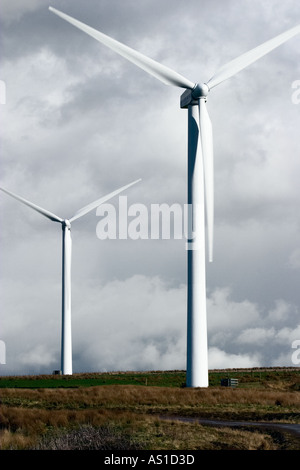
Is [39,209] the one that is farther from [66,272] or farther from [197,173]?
[197,173]

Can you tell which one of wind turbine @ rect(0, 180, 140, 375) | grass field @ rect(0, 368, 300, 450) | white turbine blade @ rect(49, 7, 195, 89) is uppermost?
white turbine blade @ rect(49, 7, 195, 89)

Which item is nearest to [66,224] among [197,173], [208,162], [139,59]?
[197,173]

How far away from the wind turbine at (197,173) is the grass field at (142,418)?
3.17 metres

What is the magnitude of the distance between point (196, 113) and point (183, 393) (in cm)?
2261

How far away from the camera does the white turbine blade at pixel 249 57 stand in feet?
196

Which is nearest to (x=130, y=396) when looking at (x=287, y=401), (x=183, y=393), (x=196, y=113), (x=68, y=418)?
(x=183, y=393)

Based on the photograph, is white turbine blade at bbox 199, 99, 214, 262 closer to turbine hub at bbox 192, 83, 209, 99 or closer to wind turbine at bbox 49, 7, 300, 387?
wind turbine at bbox 49, 7, 300, 387

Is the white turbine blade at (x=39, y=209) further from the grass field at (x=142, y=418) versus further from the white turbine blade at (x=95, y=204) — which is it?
the grass field at (x=142, y=418)

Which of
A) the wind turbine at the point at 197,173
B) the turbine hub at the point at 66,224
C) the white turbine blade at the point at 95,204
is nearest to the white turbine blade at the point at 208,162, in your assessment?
the wind turbine at the point at 197,173

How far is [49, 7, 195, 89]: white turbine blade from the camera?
5388 centimetres

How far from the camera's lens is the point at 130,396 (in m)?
59.6

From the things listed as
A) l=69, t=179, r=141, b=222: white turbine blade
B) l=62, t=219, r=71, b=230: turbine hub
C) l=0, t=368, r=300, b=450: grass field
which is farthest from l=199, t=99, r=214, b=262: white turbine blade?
l=62, t=219, r=71, b=230: turbine hub

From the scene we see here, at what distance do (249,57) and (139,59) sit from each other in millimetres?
9347

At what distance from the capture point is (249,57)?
60156 millimetres
